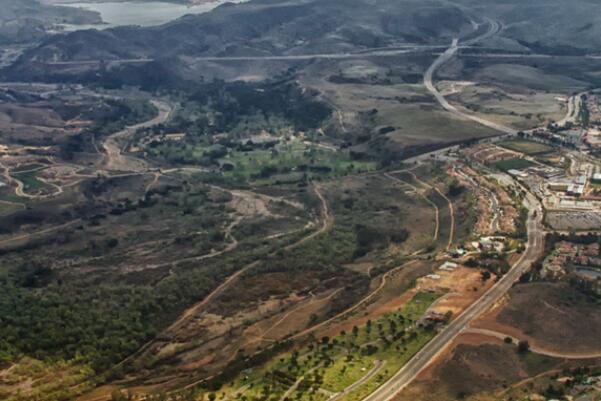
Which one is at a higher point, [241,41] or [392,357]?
[241,41]

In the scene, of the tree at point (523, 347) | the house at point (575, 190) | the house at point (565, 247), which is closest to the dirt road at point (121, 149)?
the house at point (575, 190)

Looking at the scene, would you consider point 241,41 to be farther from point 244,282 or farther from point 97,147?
point 244,282

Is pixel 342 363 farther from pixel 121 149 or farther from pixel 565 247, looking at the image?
pixel 121 149

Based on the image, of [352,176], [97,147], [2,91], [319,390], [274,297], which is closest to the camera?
[319,390]

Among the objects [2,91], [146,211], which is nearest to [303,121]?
[146,211]

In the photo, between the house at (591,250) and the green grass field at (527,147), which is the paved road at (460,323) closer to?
the house at (591,250)

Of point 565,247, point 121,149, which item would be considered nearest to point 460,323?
point 565,247

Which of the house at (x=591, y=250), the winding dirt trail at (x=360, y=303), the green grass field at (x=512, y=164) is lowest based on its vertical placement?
the winding dirt trail at (x=360, y=303)
